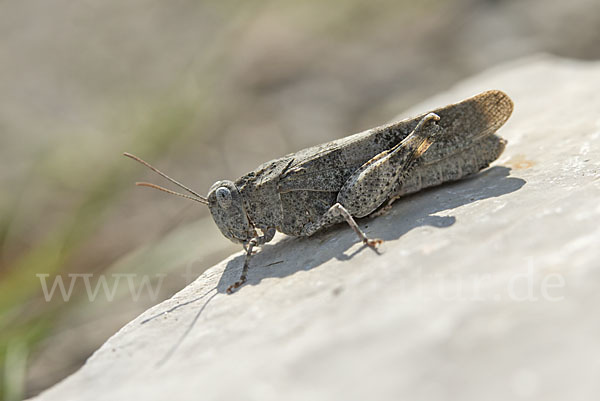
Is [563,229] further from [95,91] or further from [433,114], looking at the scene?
[95,91]

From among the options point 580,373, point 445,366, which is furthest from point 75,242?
point 580,373

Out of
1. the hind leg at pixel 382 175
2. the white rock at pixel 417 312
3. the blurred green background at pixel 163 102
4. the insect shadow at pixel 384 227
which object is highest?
the blurred green background at pixel 163 102

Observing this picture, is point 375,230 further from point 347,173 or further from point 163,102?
point 163,102

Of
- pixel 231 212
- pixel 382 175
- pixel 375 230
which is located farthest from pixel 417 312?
pixel 231 212

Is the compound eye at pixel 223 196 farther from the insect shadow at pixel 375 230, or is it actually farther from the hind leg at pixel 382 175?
→ the hind leg at pixel 382 175

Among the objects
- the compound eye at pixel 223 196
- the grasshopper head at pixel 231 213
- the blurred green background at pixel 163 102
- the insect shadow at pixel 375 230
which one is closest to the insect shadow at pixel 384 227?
the insect shadow at pixel 375 230

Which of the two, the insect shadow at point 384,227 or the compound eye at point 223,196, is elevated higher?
the compound eye at point 223,196

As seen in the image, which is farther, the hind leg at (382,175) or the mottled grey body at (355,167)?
the mottled grey body at (355,167)
